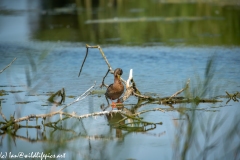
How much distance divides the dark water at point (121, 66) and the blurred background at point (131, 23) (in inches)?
1.1

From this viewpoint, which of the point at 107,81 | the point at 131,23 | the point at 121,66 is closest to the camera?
the point at 107,81

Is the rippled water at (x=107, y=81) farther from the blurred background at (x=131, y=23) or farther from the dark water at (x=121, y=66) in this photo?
the blurred background at (x=131, y=23)

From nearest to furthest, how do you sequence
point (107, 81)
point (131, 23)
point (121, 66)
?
point (107, 81)
point (121, 66)
point (131, 23)

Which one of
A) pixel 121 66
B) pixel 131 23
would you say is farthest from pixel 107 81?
pixel 131 23

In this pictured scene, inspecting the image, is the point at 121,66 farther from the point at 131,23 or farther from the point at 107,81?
the point at 131,23

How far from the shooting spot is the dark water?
4.81 metres

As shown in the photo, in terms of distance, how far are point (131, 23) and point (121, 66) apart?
5.85 m

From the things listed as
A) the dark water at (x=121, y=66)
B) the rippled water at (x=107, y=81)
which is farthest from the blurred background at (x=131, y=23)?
the rippled water at (x=107, y=81)

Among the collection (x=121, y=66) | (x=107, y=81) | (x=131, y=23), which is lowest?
(x=107, y=81)

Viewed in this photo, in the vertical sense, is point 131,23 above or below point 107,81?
above

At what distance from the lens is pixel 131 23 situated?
15406 millimetres

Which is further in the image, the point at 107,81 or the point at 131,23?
the point at 131,23

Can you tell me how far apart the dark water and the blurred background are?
3 centimetres

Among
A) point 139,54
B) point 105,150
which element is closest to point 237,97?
point 105,150
